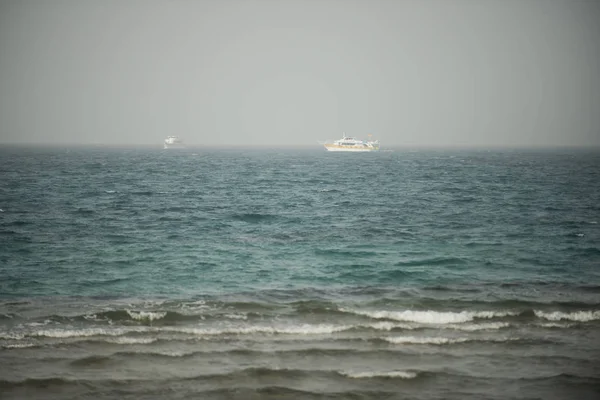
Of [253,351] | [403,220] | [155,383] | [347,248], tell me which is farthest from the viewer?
[403,220]

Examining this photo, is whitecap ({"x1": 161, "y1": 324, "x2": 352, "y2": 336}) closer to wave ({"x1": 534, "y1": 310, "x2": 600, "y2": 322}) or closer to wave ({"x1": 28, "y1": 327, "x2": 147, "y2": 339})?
wave ({"x1": 28, "y1": 327, "x2": 147, "y2": 339})

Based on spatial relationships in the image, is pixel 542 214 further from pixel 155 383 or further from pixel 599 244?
pixel 155 383

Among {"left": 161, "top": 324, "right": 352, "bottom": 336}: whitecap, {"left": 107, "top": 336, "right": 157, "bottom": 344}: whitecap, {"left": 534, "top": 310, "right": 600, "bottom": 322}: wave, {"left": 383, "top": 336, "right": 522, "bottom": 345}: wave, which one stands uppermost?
{"left": 534, "top": 310, "right": 600, "bottom": 322}: wave

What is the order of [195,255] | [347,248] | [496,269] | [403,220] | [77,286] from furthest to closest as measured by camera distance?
[403,220]
[347,248]
[195,255]
[496,269]
[77,286]

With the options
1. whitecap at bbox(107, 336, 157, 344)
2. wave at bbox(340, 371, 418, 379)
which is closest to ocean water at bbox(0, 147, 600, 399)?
wave at bbox(340, 371, 418, 379)

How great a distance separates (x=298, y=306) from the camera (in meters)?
19.3

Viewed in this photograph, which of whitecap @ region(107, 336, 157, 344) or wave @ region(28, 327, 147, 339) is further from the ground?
wave @ region(28, 327, 147, 339)

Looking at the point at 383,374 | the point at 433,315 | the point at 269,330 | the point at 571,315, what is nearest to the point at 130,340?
the point at 269,330

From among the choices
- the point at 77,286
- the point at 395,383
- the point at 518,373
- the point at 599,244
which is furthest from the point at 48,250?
the point at 599,244

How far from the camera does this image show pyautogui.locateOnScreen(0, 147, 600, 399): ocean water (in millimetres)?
13180

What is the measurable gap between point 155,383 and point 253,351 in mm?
3118

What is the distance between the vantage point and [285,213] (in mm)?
45656

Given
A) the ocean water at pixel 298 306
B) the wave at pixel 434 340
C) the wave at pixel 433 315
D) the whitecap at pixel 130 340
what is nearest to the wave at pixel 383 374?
the ocean water at pixel 298 306

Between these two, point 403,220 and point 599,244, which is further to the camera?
point 403,220
